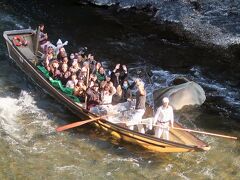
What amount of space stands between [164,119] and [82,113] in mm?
2998

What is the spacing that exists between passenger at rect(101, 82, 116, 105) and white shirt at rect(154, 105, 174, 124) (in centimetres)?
217

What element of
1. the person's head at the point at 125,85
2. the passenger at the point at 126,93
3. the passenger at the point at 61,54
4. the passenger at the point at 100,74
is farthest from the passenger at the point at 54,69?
the passenger at the point at 126,93

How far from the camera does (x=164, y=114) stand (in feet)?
44.2

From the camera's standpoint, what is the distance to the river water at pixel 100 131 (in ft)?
45.2

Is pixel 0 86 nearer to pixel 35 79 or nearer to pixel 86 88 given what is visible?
pixel 35 79

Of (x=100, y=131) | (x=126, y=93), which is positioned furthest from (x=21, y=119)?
(x=126, y=93)

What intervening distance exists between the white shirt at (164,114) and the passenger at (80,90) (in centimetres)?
317

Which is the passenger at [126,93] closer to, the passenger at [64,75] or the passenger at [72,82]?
the passenger at [72,82]

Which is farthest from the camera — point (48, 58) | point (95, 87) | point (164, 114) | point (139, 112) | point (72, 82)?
point (48, 58)

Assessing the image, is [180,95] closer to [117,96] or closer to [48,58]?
[117,96]

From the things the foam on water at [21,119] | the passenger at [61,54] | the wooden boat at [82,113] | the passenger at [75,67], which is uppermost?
the passenger at [61,54]

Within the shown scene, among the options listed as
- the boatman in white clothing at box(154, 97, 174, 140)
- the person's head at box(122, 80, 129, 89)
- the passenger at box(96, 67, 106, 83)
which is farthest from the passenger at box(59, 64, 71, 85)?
the boatman in white clothing at box(154, 97, 174, 140)

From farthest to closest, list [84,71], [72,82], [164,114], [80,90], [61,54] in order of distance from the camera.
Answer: [61,54]
[84,71]
[72,82]
[80,90]
[164,114]

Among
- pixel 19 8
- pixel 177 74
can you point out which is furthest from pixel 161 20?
pixel 19 8
